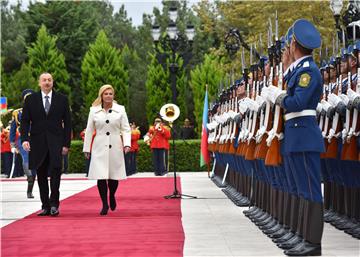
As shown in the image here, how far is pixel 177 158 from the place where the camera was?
37219 mm

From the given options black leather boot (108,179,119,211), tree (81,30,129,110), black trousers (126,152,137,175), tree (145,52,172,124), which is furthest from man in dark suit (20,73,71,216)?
tree (145,52,172,124)

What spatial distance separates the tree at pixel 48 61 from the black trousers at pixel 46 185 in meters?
40.2

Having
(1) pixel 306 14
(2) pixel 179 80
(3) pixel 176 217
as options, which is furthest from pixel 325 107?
(2) pixel 179 80

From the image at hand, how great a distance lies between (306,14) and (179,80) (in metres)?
13.3

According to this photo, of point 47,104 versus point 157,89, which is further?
point 157,89

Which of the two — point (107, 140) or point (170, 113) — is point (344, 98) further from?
point (170, 113)

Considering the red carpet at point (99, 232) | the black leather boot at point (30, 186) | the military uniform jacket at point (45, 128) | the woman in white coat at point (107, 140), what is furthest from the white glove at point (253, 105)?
the black leather boot at point (30, 186)

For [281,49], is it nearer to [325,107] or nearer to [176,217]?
[325,107]

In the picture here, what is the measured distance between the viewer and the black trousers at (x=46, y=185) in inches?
551

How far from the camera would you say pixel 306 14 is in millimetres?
41250

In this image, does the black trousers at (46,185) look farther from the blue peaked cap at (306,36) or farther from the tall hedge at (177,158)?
the tall hedge at (177,158)

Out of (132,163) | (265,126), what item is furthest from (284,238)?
(132,163)

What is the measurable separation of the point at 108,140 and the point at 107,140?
2 centimetres

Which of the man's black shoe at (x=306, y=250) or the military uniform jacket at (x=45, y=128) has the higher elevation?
the military uniform jacket at (x=45, y=128)
